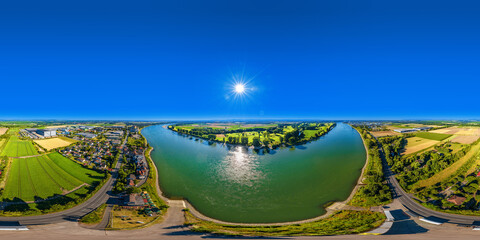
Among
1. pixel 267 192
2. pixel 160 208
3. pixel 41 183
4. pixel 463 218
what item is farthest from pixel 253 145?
pixel 41 183

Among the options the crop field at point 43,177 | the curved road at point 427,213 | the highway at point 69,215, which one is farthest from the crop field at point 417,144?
the crop field at point 43,177

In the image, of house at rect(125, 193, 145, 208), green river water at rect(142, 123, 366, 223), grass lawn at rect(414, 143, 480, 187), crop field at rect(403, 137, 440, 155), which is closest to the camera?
house at rect(125, 193, 145, 208)

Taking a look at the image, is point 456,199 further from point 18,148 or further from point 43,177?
point 18,148

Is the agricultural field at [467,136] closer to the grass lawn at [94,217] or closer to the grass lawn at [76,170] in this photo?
the grass lawn at [94,217]

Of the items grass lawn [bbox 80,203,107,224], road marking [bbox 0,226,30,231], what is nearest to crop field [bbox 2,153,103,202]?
road marking [bbox 0,226,30,231]

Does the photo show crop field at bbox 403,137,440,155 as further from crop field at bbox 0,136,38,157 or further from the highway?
crop field at bbox 0,136,38,157

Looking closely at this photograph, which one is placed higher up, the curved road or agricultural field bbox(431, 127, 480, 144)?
agricultural field bbox(431, 127, 480, 144)

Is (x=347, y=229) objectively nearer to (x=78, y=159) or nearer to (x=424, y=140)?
(x=424, y=140)
